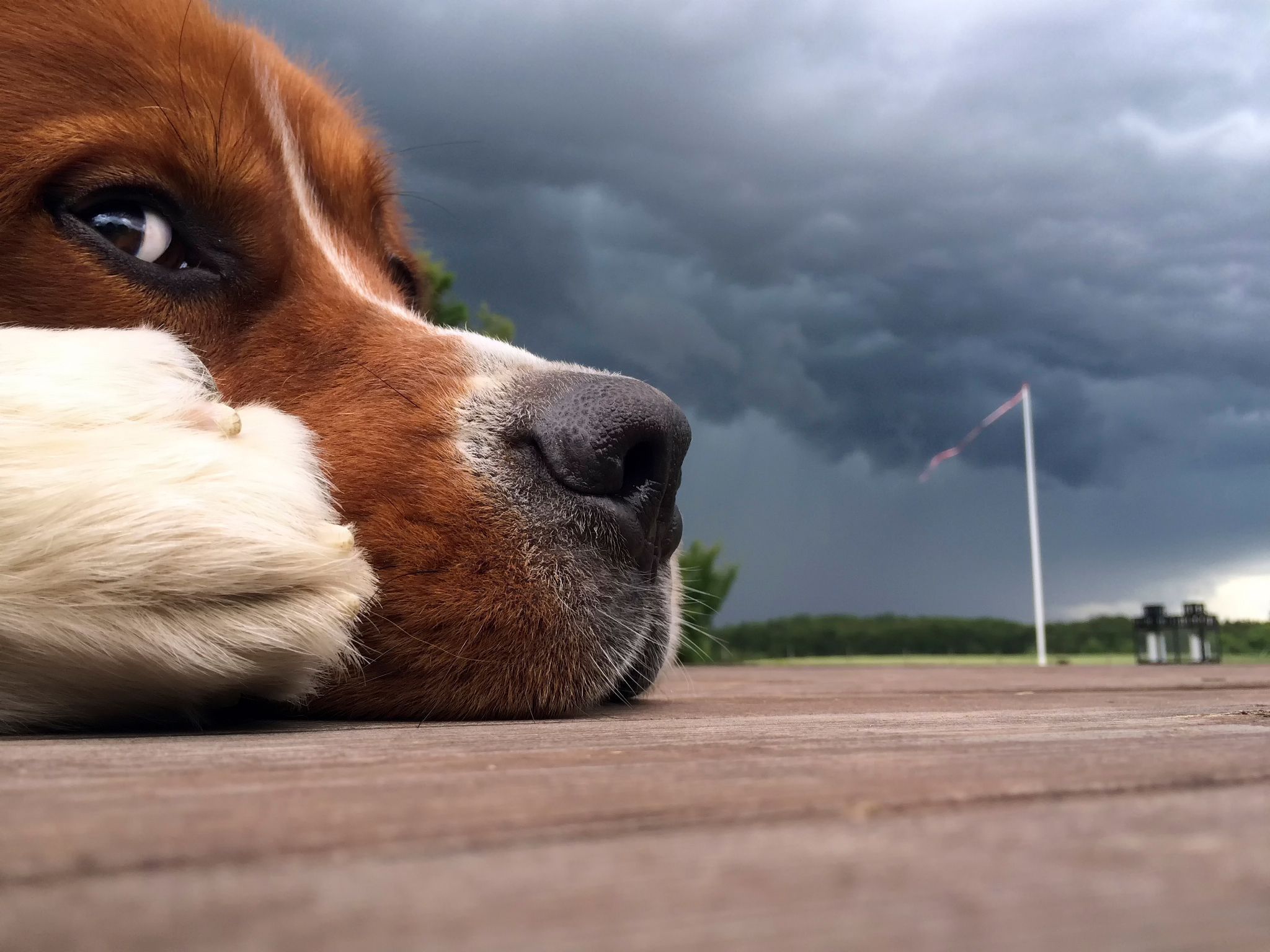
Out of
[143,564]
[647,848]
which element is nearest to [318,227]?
[143,564]

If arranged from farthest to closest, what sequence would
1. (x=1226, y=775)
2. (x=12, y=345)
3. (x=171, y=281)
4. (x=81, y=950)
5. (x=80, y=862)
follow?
(x=171, y=281) → (x=12, y=345) → (x=1226, y=775) → (x=80, y=862) → (x=81, y=950)

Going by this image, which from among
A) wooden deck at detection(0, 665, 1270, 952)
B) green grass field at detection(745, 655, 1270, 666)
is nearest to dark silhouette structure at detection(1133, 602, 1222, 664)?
green grass field at detection(745, 655, 1270, 666)

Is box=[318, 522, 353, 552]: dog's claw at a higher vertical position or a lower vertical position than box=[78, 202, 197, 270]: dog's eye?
lower

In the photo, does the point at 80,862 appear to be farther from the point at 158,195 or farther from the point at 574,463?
the point at 158,195

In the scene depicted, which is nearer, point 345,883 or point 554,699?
point 345,883

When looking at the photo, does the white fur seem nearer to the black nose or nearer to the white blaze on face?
the black nose

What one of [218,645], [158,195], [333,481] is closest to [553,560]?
[333,481]

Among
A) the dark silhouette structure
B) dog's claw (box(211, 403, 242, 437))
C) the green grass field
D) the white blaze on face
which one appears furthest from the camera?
the dark silhouette structure

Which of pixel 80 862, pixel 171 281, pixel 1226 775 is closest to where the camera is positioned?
pixel 80 862
